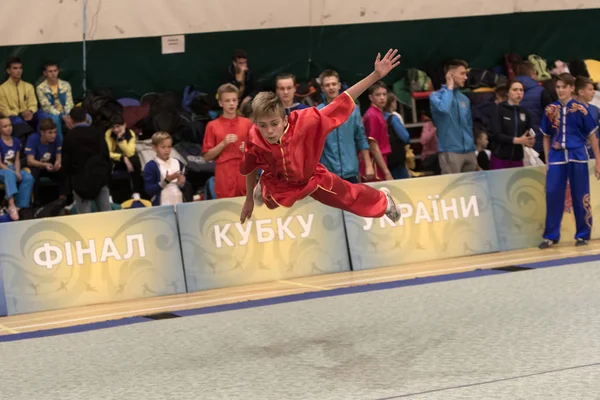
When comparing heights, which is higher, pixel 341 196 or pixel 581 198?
pixel 341 196

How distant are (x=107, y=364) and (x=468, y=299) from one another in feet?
11.6

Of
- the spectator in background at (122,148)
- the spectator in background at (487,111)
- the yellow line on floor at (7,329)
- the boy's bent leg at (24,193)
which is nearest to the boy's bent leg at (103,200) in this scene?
the boy's bent leg at (24,193)

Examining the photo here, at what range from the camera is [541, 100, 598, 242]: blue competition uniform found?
1257 centimetres

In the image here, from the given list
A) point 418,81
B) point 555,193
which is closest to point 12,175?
point 555,193

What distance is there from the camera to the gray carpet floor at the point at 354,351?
6953 mm

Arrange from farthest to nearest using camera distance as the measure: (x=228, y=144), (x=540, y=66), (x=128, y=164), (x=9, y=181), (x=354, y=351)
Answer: (x=540, y=66) < (x=128, y=164) < (x=9, y=181) < (x=228, y=144) < (x=354, y=351)

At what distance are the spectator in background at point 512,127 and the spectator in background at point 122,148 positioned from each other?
15.6 feet

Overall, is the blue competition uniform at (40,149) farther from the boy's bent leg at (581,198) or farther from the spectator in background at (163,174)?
the boy's bent leg at (581,198)

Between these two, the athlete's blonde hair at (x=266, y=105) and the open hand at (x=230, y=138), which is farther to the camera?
the open hand at (x=230, y=138)

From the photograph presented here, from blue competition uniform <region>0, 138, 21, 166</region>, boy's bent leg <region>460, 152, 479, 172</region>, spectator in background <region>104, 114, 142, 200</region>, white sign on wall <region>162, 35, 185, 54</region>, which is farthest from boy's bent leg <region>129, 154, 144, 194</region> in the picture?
boy's bent leg <region>460, 152, 479, 172</region>

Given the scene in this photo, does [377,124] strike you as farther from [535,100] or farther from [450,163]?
[535,100]

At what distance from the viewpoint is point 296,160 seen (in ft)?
26.9

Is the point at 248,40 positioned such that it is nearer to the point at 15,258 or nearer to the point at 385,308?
the point at 15,258

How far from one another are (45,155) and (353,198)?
20.4ft
